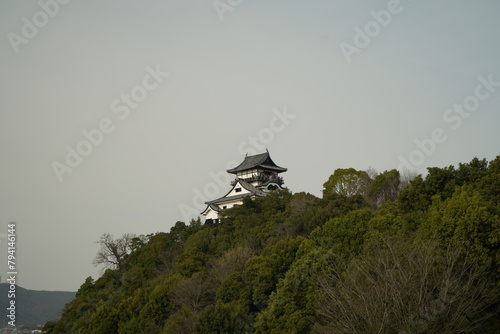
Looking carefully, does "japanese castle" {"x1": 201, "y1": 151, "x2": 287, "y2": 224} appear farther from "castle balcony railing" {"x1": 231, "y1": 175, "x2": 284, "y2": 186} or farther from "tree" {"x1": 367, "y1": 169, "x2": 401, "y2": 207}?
"tree" {"x1": 367, "y1": 169, "x2": 401, "y2": 207}

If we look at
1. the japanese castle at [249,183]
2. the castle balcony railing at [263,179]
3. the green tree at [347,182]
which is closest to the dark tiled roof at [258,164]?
the japanese castle at [249,183]

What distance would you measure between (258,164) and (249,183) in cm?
157

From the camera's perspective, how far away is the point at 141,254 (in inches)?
1211

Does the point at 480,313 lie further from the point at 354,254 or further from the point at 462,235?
the point at 354,254

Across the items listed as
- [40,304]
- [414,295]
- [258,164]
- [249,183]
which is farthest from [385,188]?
[40,304]

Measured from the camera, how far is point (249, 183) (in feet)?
124

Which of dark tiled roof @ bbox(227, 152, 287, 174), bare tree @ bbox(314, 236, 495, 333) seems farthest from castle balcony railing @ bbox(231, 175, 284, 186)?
bare tree @ bbox(314, 236, 495, 333)

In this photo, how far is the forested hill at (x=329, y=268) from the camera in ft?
42.9

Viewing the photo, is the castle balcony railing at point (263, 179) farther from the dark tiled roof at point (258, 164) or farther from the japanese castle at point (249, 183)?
the dark tiled roof at point (258, 164)

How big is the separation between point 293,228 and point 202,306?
560cm

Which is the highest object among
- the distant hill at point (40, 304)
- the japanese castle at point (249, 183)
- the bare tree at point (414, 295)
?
the distant hill at point (40, 304)

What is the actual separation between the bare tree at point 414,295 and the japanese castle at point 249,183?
20.6 metres

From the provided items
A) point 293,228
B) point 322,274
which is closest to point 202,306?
point 293,228

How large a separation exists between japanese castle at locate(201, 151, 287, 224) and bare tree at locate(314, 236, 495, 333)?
67.5 feet
